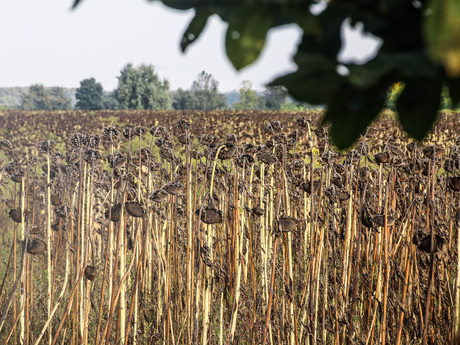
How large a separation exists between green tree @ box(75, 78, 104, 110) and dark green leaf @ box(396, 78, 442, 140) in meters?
43.0

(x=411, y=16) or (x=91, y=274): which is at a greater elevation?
(x=411, y=16)

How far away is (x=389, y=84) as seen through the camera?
1.13 ft

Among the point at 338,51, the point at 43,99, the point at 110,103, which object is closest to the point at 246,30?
the point at 338,51

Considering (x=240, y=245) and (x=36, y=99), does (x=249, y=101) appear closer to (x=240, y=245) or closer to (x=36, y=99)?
(x=36, y=99)

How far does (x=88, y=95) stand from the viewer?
135ft

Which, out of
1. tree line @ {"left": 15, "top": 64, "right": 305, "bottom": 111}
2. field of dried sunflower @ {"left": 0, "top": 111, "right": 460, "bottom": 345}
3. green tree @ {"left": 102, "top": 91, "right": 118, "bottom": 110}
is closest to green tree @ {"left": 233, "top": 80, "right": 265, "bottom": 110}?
tree line @ {"left": 15, "top": 64, "right": 305, "bottom": 111}

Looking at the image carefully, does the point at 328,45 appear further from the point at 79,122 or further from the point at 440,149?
the point at 79,122

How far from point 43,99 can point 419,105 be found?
169 feet

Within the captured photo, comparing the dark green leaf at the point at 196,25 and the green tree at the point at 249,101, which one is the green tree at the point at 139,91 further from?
the dark green leaf at the point at 196,25

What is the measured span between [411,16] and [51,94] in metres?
53.4

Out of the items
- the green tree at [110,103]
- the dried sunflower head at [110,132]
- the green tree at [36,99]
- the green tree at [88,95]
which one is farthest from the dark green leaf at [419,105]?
the green tree at [36,99]

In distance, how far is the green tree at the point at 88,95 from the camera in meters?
41.1

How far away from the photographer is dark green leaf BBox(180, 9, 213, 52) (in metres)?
0.42

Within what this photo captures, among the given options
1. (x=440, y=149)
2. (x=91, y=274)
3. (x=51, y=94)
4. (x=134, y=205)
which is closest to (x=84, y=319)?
(x=91, y=274)
